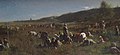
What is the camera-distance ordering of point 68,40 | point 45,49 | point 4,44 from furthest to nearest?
1. point 68,40
2. point 4,44
3. point 45,49

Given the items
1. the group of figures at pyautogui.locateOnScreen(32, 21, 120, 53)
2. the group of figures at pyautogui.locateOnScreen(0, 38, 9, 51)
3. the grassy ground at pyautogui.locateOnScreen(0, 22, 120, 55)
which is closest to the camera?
the grassy ground at pyautogui.locateOnScreen(0, 22, 120, 55)

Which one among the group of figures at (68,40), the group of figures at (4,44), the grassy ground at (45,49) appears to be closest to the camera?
the grassy ground at (45,49)

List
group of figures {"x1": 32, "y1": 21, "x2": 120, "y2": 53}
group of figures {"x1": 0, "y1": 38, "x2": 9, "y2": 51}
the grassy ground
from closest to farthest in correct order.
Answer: the grassy ground → group of figures {"x1": 32, "y1": 21, "x2": 120, "y2": 53} → group of figures {"x1": 0, "y1": 38, "x2": 9, "y2": 51}

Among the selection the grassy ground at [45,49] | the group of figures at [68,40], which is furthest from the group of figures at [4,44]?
the group of figures at [68,40]

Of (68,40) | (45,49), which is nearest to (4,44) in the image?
(45,49)

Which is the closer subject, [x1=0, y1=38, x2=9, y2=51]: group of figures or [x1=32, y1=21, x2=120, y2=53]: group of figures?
[x1=32, y1=21, x2=120, y2=53]: group of figures

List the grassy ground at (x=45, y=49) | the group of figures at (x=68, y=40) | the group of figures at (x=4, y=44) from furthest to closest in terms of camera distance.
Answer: the group of figures at (x=4, y=44) < the group of figures at (x=68, y=40) < the grassy ground at (x=45, y=49)

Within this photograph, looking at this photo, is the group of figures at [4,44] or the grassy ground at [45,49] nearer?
the grassy ground at [45,49]

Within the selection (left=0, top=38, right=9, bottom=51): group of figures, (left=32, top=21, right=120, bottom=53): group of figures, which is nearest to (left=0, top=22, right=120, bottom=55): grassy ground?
(left=0, top=38, right=9, bottom=51): group of figures

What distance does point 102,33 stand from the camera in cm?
3406

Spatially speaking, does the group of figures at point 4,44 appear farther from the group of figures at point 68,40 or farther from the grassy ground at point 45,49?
the group of figures at point 68,40

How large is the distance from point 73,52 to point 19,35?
719cm

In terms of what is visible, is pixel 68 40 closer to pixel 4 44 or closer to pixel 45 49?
pixel 45 49

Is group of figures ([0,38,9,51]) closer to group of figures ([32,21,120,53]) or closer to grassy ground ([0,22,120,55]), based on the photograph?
grassy ground ([0,22,120,55])
